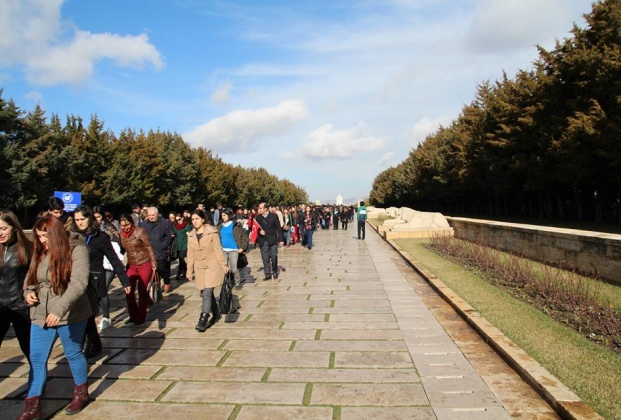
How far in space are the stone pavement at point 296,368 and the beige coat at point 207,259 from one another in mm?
689

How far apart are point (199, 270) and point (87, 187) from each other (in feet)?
100

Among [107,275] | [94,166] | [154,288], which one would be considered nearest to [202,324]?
[154,288]

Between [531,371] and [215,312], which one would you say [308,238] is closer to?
[215,312]

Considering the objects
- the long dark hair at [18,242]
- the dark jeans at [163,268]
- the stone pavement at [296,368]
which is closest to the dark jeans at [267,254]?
the dark jeans at [163,268]

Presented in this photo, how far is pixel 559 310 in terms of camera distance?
23.1 feet

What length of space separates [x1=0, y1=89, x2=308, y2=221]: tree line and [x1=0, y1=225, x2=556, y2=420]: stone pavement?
24.7m

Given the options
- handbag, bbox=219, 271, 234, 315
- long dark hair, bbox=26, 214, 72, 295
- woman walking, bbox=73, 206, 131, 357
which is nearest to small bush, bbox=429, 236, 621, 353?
handbag, bbox=219, 271, 234, 315

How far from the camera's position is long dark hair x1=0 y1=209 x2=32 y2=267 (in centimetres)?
437

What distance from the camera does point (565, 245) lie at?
1071 cm

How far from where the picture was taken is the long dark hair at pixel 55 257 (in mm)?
3936

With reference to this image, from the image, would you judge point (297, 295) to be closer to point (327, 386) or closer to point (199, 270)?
point (199, 270)

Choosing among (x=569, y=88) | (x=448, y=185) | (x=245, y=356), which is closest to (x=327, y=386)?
(x=245, y=356)

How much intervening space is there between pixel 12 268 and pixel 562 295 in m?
7.07

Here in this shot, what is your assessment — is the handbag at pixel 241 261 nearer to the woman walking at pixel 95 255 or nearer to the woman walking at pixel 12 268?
the woman walking at pixel 95 255
